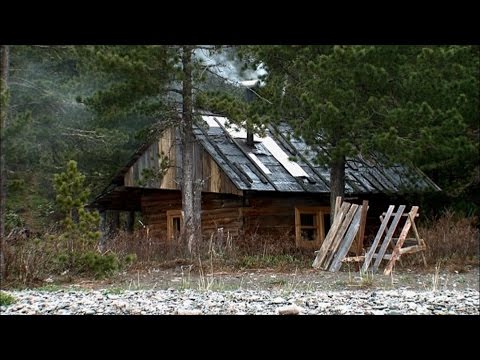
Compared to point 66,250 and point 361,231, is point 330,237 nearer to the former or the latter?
point 361,231

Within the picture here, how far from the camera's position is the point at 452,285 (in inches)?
464

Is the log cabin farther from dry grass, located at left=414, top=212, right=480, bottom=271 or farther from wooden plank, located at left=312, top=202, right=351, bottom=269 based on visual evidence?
wooden plank, located at left=312, top=202, right=351, bottom=269

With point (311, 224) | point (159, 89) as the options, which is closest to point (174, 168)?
point (159, 89)

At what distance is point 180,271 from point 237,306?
513cm

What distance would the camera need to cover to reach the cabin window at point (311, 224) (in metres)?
17.0

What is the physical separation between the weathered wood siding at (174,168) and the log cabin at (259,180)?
2cm

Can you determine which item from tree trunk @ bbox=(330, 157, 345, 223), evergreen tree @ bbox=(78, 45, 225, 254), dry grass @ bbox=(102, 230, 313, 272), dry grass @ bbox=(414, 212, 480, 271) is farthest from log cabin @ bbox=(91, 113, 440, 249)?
dry grass @ bbox=(414, 212, 480, 271)

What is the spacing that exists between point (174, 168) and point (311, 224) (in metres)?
3.21

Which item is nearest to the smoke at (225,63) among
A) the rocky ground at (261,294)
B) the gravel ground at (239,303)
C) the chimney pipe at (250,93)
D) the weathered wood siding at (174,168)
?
the chimney pipe at (250,93)

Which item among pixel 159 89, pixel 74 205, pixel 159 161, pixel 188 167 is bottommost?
pixel 74 205

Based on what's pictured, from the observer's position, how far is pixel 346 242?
13320mm

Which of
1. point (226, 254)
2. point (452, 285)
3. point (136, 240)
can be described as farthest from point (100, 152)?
point (452, 285)

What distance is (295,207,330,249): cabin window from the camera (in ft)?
55.7
